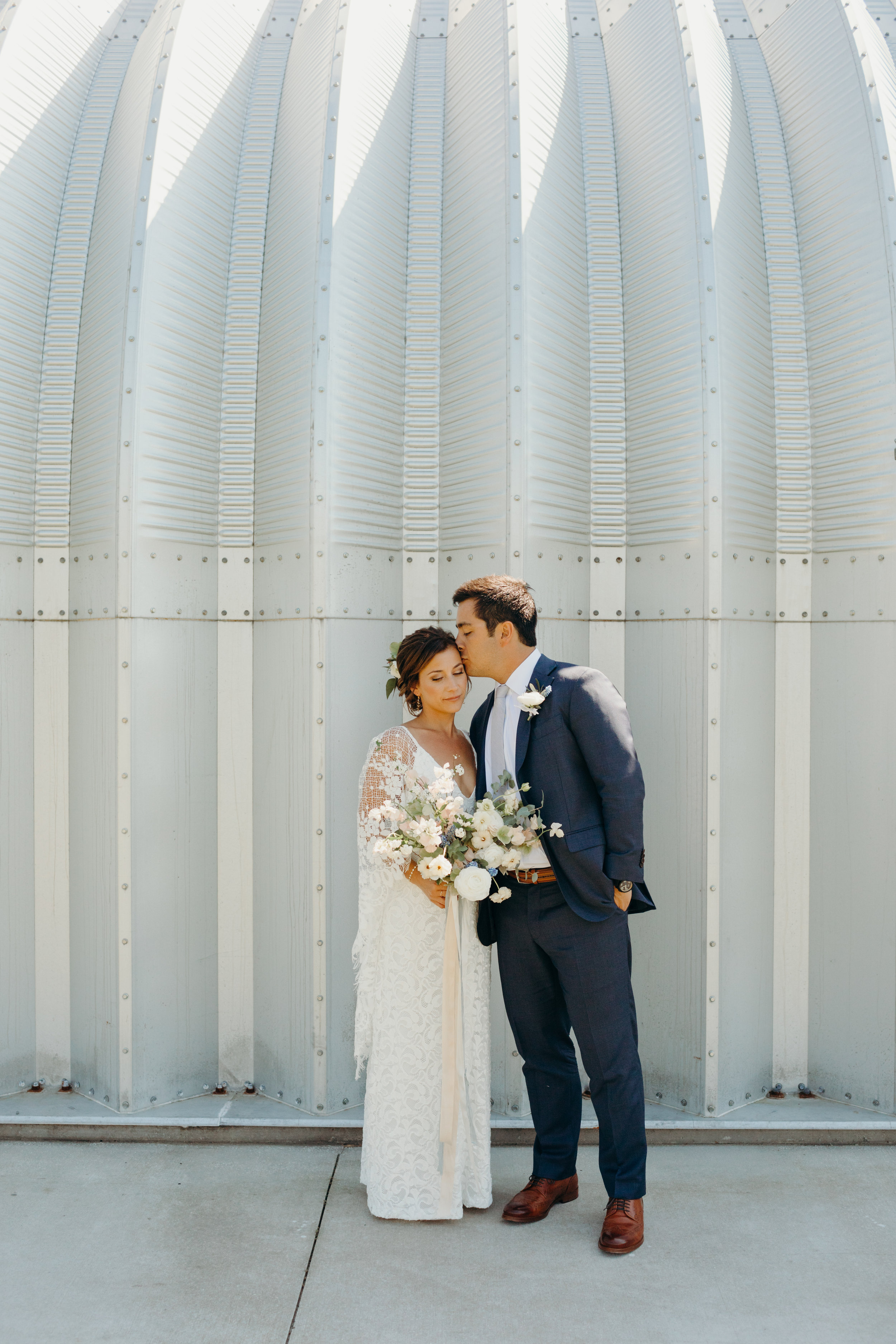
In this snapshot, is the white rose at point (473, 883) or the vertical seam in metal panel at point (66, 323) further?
the vertical seam in metal panel at point (66, 323)

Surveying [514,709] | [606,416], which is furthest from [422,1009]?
[606,416]

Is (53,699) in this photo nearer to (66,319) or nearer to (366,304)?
(66,319)

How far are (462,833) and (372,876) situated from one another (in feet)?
1.48

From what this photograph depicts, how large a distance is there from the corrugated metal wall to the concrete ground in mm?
378

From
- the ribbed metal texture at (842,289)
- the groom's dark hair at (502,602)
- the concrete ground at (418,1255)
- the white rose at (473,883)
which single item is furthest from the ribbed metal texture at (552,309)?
the concrete ground at (418,1255)

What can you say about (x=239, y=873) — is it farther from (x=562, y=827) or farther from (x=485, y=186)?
(x=485, y=186)

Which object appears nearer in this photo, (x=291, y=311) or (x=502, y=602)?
(x=502, y=602)

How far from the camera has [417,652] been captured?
330cm

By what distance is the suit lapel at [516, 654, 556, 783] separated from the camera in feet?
10.5

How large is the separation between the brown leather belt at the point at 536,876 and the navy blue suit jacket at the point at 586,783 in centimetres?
3

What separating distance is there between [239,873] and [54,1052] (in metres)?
1.12

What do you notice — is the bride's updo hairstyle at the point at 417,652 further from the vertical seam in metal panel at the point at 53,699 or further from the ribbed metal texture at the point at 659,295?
the vertical seam in metal panel at the point at 53,699

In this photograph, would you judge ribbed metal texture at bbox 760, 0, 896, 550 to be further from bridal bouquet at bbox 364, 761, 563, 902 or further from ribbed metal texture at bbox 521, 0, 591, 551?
bridal bouquet at bbox 364, 761, 563, 902

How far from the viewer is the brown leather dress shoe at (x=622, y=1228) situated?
3045 millimetres
